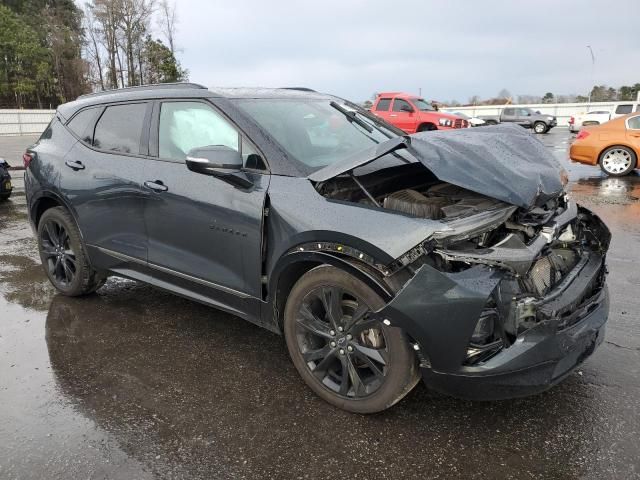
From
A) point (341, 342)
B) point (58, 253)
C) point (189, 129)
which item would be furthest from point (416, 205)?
point (58, 253)

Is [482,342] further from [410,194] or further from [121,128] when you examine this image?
[121,128]

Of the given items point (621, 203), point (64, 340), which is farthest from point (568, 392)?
point (621, 203)

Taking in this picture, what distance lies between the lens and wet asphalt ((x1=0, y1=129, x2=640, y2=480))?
7.94 feet

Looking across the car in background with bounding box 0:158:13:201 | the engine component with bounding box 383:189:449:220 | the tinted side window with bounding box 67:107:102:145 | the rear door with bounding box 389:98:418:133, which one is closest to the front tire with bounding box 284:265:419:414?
the engine component with bounding box 383:189:449:220

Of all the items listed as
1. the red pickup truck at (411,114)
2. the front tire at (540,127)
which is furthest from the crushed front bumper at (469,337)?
the front tire at (540,127)

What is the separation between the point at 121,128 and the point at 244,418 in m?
2.48

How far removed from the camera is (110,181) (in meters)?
3.88

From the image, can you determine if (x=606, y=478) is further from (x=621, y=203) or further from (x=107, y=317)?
(x=621, y=203)

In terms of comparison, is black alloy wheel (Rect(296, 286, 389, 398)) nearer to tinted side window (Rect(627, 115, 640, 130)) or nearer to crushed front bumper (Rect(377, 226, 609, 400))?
crushed front bumper (Rect(377, 226, 609, 400))

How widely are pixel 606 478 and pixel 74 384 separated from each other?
296 cm

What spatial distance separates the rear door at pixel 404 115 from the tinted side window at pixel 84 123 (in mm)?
15883

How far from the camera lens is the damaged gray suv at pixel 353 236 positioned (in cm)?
236

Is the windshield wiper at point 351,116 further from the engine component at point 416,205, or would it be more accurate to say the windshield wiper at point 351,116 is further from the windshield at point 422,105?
the windshield at point 422,105

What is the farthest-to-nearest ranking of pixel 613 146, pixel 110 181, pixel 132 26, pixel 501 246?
pixel 132 26
pixel 613 146
pixel 110 181
pixel 501 246
